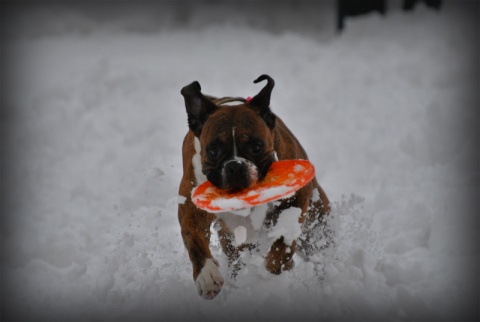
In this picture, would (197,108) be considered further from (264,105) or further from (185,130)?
(185,130)

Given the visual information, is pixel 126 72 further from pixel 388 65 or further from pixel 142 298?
pixel 142 298

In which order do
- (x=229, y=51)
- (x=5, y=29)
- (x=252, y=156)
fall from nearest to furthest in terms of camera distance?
(x=252, y=156) < (x=5, y=29) < (x=229, y=51)

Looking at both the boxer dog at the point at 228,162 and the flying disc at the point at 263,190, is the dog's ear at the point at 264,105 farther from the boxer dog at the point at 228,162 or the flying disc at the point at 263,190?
the flying disc at the point at 263,190

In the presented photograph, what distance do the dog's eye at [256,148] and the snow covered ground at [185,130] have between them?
47.0 inches

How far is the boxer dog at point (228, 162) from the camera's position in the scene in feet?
11.5

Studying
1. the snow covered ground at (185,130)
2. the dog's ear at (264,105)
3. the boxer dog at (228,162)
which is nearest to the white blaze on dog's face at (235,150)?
the boxer dog at (228,162)

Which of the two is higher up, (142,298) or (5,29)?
(5,29)

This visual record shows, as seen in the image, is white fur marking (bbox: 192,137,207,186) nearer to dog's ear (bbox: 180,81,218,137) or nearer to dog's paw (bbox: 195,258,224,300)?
dog's ear (bbox: 180,81,218,137)

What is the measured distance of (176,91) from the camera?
8047 millimetres

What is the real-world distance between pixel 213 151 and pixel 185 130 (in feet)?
11.7

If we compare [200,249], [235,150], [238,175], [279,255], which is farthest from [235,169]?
[279,255]

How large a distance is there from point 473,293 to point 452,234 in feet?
2.30

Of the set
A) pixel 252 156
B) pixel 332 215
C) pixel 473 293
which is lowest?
pixel 473 293

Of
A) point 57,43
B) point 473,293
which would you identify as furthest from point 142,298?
point 57,43
